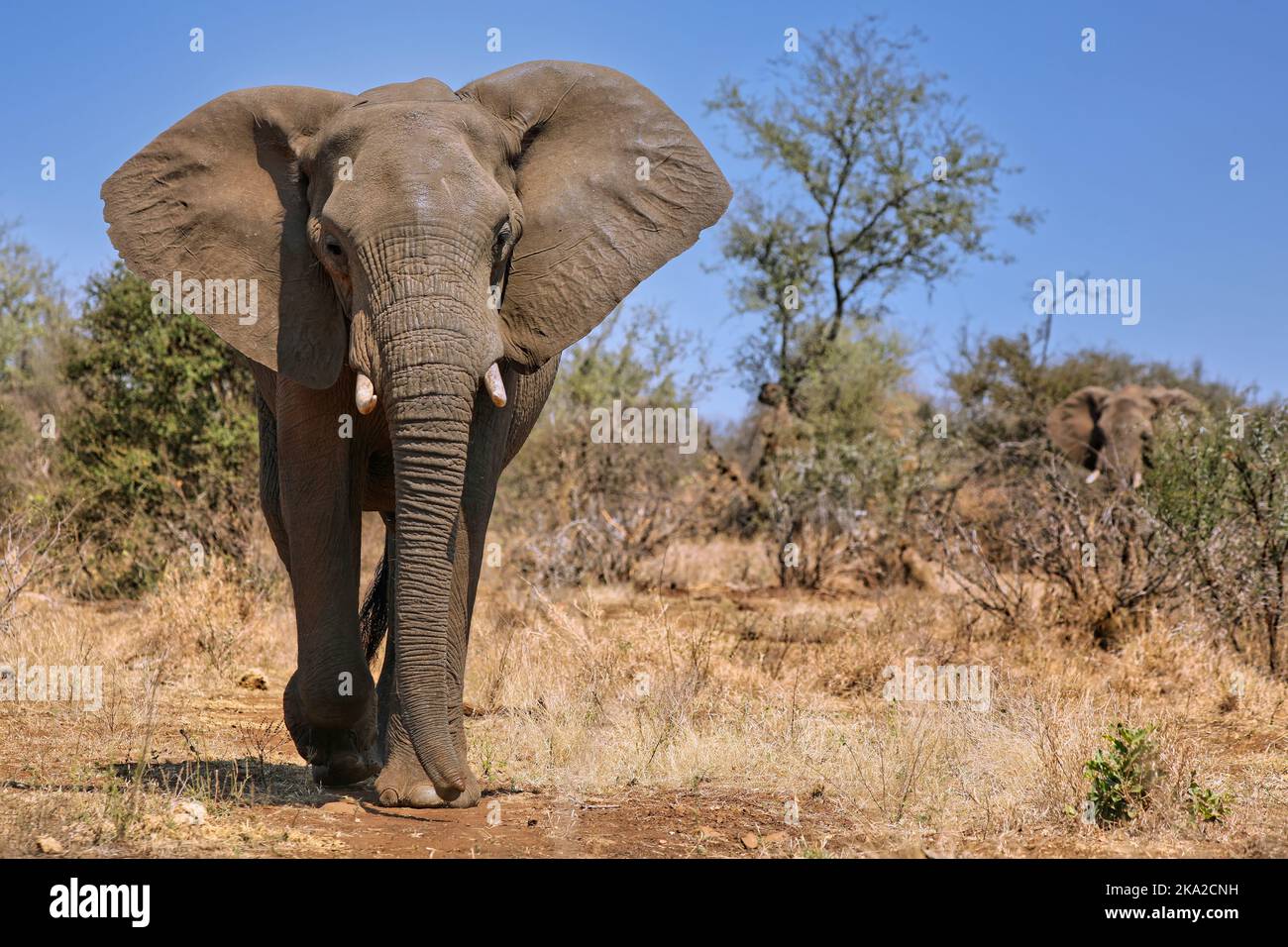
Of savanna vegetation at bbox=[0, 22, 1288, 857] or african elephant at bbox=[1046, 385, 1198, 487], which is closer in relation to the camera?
savanna vegetation at bbox=[0, 22, 1288, 857]

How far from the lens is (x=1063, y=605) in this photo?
35.3ft

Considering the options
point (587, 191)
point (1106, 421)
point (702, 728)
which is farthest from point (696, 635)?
point (1106, 421)

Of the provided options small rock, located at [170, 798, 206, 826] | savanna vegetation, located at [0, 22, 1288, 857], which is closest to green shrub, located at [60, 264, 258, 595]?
savanna vegetation, located at [0, 22, 1288, 857]

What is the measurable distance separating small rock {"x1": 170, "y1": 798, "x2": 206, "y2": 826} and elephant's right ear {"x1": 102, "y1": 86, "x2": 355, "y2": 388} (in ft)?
5.77

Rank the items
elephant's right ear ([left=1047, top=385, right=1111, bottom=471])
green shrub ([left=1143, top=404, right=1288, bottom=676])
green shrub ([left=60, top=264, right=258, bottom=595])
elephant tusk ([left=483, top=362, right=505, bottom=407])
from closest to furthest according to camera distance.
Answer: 1. elephant tusk ([left=483, top=362, right=505, bottom=407])
2. green shrub ([left=1143, top=404, right=1288, bottom=676])
3. green shrub ([left=60, top=264, right=258, bottom=595])
4. elephant's right ear ([left=1047, top=385, right=1111, bottom=471])

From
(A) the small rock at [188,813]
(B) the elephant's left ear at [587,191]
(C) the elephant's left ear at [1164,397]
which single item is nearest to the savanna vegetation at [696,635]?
(A) the small rock at [188,813]

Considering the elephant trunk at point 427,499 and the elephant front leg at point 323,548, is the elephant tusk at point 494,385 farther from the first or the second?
the elephant front leg at point 323,548

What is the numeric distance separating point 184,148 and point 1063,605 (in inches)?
288

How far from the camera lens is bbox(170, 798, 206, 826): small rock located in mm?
5391

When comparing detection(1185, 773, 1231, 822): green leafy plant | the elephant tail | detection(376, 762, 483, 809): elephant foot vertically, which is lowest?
detection(1185, 773, 1231, 822): green leafy plant

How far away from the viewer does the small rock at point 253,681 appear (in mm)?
10188

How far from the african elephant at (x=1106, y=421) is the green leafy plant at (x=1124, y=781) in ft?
53.9

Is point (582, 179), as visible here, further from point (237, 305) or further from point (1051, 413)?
point (1051, 413)

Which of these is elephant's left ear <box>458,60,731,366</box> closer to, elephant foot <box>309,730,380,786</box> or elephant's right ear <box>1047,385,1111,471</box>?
elephant foot <box>309,730,380,786</box>
